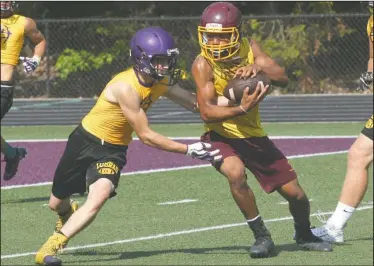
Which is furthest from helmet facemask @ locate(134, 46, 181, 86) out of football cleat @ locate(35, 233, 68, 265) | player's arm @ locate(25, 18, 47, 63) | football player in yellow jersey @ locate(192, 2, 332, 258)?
player's arm @ locate(25, 18, 47, 63)

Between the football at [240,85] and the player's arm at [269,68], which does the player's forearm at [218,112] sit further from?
the player's arm at [269,68]

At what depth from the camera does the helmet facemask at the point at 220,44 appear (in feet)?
29.2

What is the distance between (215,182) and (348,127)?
22.9ft

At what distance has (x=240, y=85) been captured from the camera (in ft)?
29.0

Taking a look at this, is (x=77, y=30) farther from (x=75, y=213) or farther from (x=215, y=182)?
(x=75, y=213)

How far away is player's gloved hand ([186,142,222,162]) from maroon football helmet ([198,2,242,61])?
0.80 meters

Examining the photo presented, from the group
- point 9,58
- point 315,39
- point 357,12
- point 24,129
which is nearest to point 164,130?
point 24,129

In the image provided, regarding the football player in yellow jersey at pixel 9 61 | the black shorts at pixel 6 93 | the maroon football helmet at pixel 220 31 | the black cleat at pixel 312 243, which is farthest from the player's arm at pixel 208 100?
the black shorts at pixel 6 93

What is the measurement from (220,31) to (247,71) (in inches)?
14.6

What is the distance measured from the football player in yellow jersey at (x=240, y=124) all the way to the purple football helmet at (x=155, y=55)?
33 centimetres

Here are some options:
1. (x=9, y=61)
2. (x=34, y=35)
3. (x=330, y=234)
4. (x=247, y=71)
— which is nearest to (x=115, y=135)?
(x=247, y=71)

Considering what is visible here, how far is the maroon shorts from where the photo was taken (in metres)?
9.12

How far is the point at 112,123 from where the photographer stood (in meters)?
8.88

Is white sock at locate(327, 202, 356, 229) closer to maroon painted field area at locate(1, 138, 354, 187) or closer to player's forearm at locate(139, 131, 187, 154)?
player's forearm at locate(139, 131, 187, 154)
